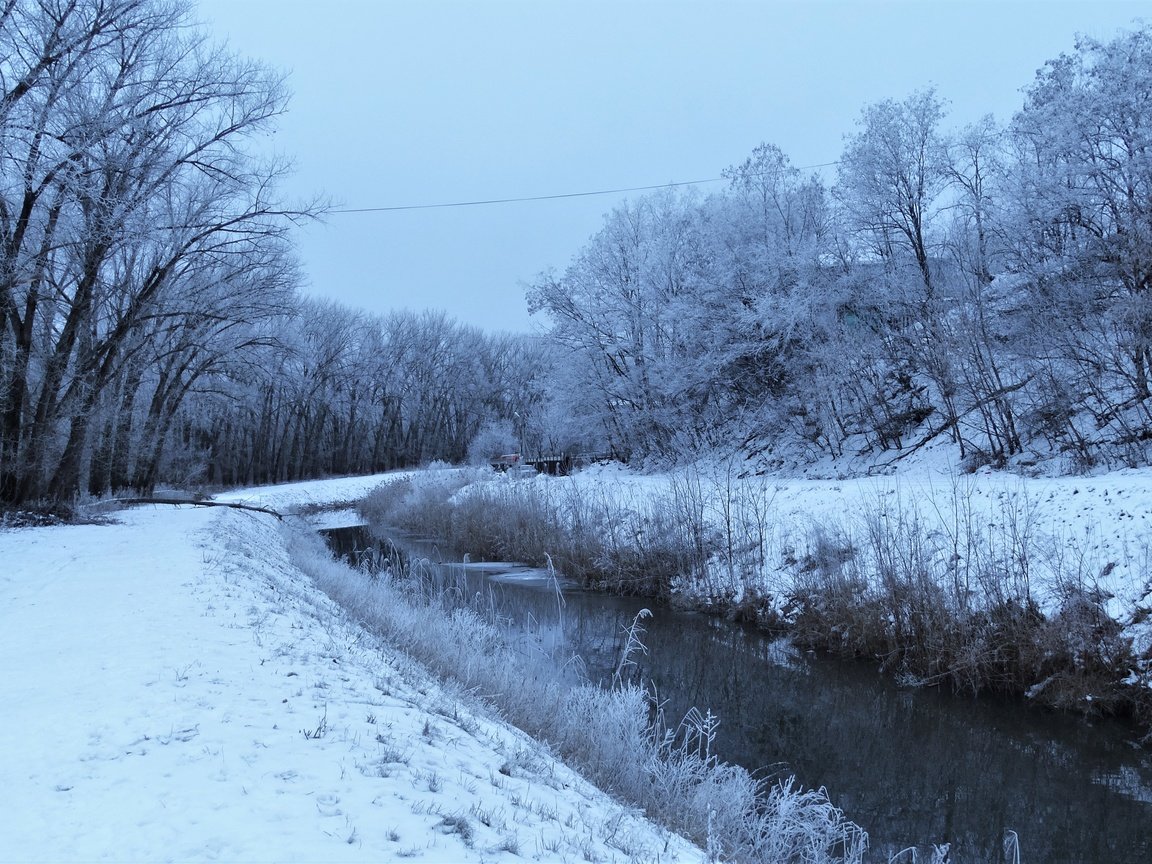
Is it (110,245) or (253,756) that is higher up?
(110,245)

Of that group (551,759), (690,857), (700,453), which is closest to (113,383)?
(700,453)

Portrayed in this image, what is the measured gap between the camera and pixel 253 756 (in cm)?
429

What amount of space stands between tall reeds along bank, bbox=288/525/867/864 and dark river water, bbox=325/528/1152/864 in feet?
2.03

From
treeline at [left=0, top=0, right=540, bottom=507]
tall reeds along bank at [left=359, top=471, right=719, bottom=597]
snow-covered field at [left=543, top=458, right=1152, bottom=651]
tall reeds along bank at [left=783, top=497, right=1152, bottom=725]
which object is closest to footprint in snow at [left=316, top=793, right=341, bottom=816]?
tall reeds along bank at [left=359, top=471, right=719, bottom=597]

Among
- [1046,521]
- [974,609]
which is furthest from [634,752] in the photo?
[1046,521]

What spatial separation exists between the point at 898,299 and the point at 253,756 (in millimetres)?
25807

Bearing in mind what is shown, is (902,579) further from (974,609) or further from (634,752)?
(634,752)

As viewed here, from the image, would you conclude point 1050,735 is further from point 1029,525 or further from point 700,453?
point 700,453

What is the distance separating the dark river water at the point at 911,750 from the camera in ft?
21.6

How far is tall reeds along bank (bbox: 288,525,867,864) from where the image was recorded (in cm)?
553

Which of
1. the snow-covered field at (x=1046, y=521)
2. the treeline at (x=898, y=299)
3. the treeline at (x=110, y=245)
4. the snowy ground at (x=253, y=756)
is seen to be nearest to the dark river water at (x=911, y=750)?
the snow-covered field at (x=1046, y=521)

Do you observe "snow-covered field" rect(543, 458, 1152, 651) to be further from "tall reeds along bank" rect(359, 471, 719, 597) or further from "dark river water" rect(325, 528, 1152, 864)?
"tall reeds along bank" rect(359, 471, 719, 597)

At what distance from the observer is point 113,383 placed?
980 inches

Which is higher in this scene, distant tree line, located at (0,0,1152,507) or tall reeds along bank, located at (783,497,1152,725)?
distant tree line, located at (0,0,1152,507)
